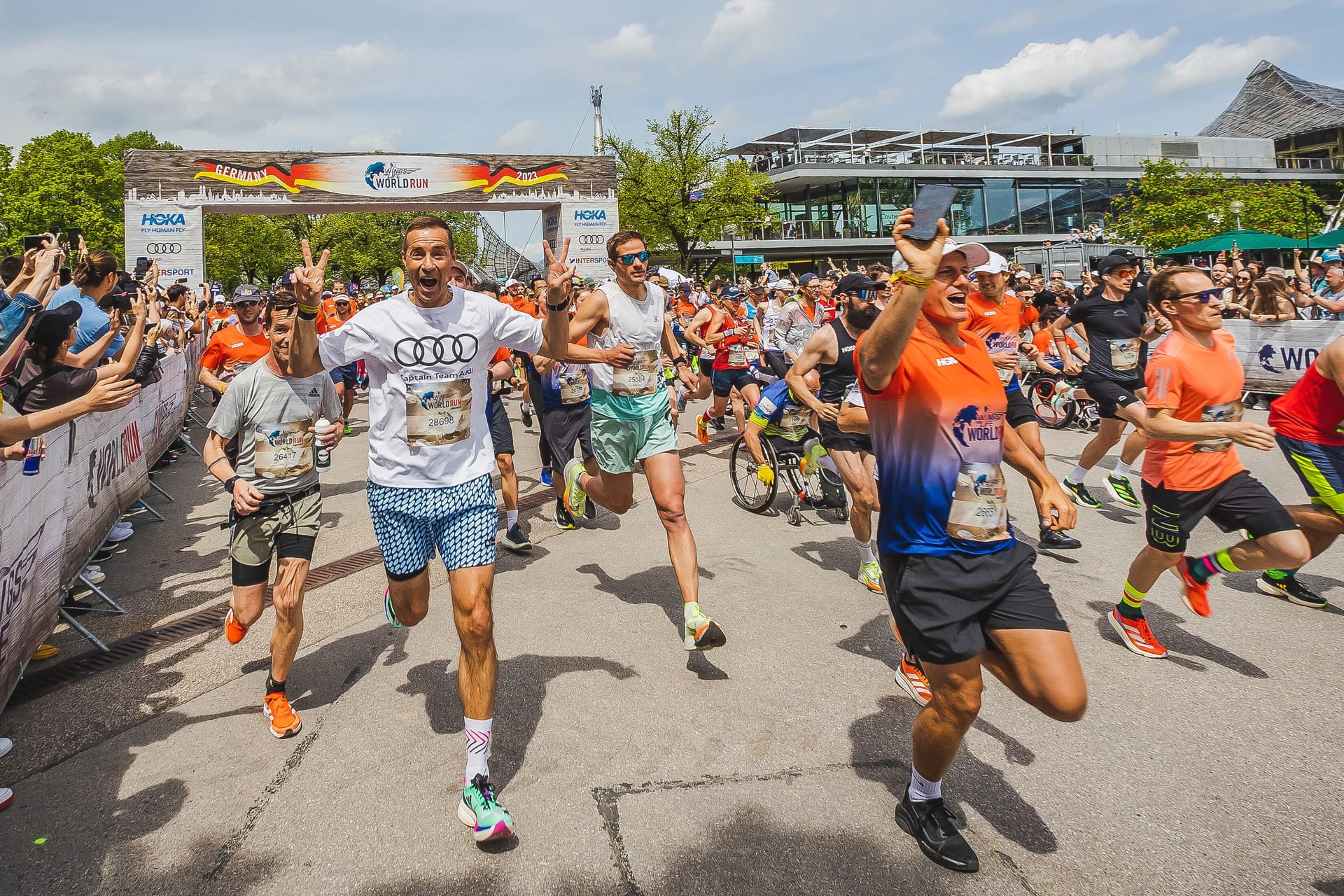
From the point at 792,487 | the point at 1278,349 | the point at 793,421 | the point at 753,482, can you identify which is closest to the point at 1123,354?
the point at 793,421

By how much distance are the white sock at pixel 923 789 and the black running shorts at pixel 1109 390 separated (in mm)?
5252

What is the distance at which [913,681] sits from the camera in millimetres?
3816

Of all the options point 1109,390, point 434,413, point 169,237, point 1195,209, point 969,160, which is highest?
point 969,160

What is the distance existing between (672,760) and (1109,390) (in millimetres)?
5546

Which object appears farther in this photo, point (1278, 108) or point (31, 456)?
point (1278, 108)

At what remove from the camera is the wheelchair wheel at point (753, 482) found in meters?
7.68

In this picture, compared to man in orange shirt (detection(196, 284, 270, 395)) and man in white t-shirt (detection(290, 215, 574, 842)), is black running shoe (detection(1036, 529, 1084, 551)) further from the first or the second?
man in orange shirt (detection(196, 284, 270, 395))

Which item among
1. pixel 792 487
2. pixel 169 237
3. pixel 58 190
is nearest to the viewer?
pixel 792 487

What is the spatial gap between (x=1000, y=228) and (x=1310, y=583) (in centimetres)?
5233

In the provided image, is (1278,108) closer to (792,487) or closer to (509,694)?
(792,487)

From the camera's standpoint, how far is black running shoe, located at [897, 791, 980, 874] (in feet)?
9.02

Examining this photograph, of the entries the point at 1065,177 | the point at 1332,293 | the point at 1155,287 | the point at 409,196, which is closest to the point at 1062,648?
the point at 1155,287

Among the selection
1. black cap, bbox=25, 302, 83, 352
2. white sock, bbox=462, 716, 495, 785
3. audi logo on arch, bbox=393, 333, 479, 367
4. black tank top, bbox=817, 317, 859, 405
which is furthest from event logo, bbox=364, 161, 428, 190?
white sock, bbox=462, 716, 495, 785

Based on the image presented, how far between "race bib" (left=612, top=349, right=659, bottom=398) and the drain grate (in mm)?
1650
